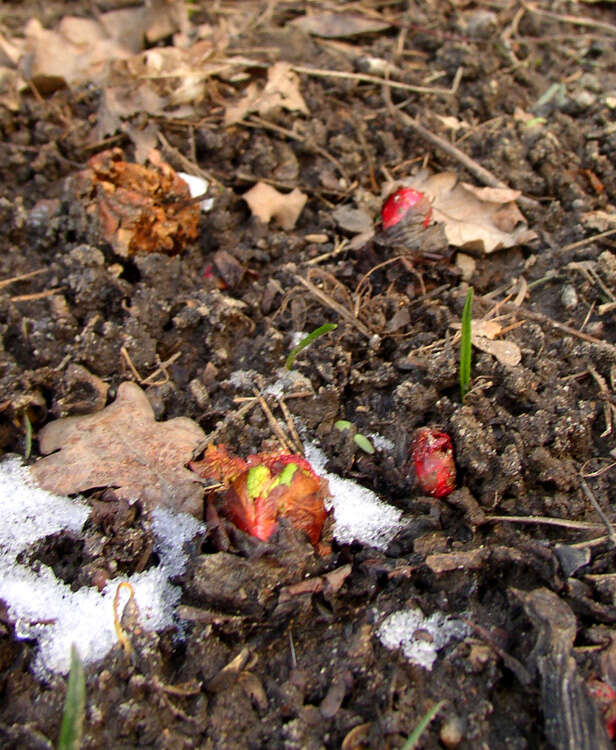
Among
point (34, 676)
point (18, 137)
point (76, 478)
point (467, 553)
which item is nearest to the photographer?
point (34, 676)

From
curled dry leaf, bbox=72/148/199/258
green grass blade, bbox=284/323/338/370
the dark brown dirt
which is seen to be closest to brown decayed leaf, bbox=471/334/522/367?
the dark brown dirt

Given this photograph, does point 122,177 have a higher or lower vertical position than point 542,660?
higher

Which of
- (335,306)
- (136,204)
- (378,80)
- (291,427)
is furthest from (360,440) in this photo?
(378,80)

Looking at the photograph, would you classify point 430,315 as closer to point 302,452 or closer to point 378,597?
point 302,452

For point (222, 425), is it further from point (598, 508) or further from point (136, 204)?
point (598, 508)

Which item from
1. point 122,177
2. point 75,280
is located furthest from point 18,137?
point 75,280

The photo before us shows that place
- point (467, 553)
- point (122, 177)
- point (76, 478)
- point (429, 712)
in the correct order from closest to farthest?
point (429, 712), point (467, 553), point (76, 478), point (122, 177)

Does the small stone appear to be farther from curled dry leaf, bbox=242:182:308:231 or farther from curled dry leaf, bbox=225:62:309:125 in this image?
curled dry leaf, bbox=225:62:309:125
